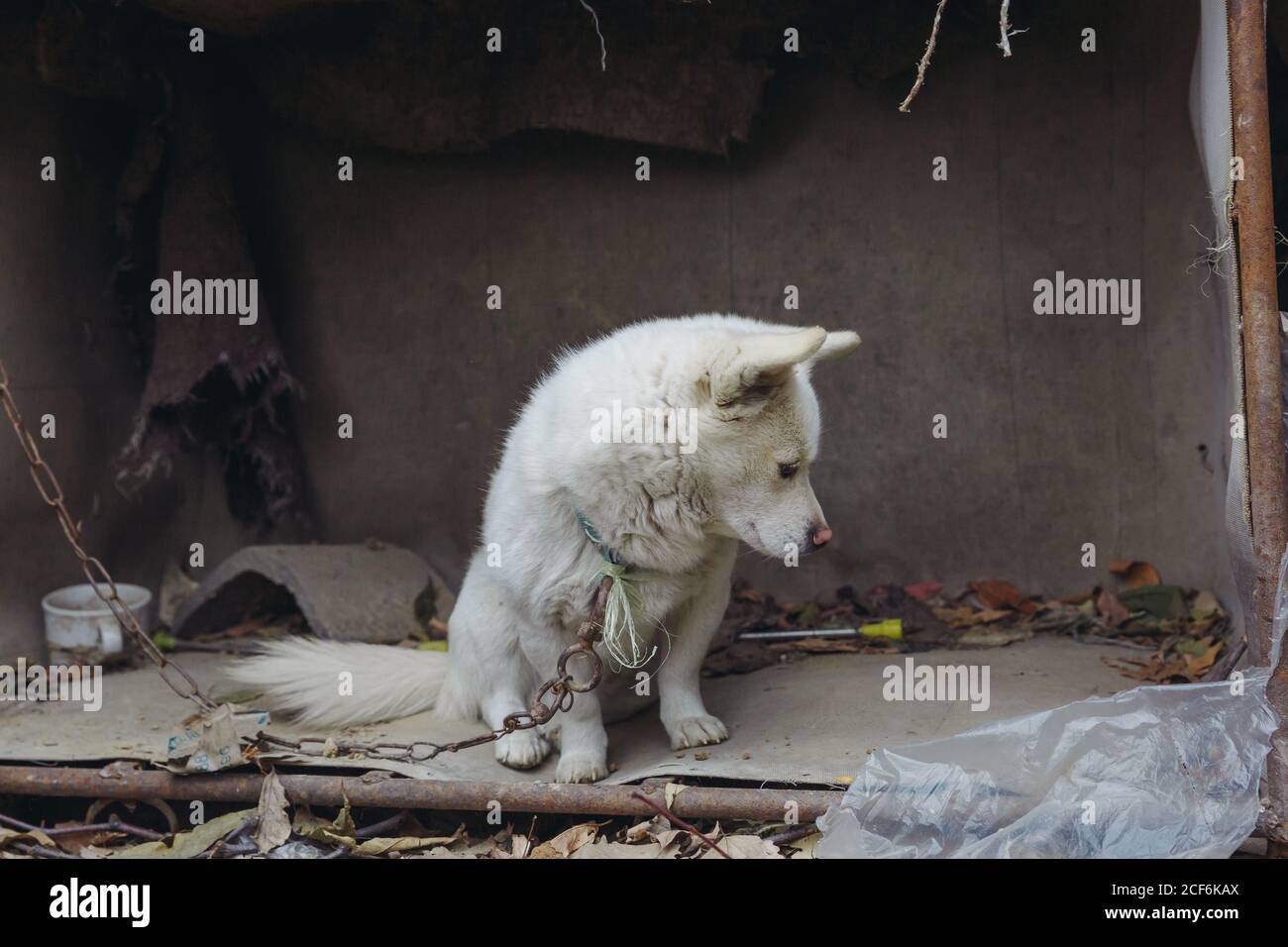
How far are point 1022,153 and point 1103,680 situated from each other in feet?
8.03

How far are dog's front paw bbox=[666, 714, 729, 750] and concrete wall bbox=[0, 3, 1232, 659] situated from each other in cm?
195

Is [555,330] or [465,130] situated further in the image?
[555,330]

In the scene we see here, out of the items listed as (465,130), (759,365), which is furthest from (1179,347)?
(465,130)

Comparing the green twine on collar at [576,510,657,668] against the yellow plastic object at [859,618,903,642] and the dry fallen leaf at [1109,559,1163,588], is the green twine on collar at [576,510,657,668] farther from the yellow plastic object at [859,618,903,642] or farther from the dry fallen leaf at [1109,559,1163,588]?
the dry fallen leaf at [1109,559,1163,588]

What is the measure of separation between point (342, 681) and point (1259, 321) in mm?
3111

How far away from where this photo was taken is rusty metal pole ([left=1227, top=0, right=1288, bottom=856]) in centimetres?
306

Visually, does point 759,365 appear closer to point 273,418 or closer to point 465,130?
point 465,130

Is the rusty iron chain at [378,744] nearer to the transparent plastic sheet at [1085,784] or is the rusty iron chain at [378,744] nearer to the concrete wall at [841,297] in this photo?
the transparent plastic sheet at [1085,784]

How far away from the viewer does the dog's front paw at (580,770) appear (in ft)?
11.8

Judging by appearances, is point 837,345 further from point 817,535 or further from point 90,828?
point 90,828

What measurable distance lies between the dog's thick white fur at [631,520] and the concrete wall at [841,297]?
1843 millimetres

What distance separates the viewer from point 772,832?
128 inches

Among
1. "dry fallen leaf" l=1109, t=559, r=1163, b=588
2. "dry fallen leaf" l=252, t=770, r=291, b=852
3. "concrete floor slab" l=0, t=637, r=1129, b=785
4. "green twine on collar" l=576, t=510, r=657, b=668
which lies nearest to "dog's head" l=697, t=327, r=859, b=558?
"green twine on collar" l=576, t=510, r=657, b=668

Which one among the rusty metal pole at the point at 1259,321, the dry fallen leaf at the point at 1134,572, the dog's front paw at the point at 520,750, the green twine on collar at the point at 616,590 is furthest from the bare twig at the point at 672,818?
the dry fallen leaf at the point at 1134,572
